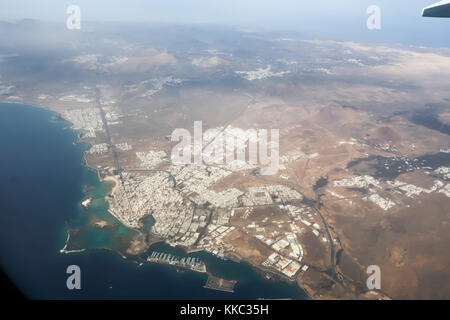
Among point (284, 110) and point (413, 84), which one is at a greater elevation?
point (413, 84)

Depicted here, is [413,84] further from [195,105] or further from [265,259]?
[265,259]

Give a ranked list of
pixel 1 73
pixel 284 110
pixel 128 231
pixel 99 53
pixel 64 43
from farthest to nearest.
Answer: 1. pixel 64 43
2. pixel 99 53
3. pixel 1 73
4. pixel 284 110
5. pixel 128 231

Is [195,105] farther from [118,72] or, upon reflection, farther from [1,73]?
[1,73]

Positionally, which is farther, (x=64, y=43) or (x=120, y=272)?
(x=64, y=43)

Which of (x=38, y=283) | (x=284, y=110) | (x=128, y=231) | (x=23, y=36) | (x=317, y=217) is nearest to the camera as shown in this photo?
(x=38, y=283)

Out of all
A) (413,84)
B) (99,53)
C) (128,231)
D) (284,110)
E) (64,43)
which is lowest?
(128,231)

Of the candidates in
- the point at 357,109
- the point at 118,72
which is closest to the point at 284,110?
the point at 357,109

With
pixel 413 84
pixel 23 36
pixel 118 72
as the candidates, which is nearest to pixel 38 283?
pixel 118 72
